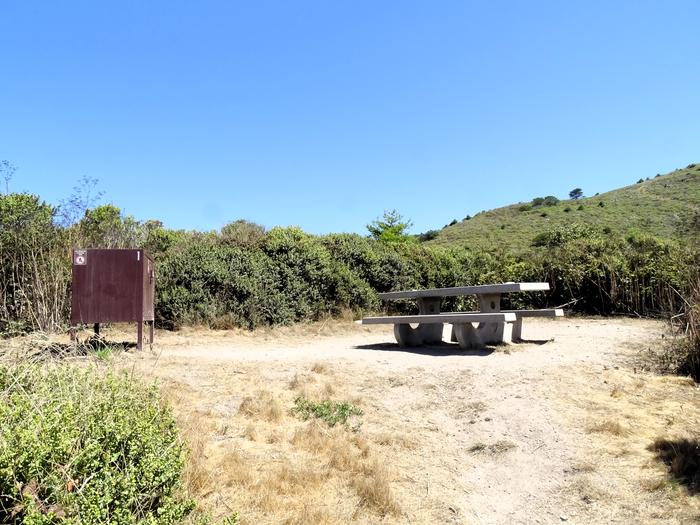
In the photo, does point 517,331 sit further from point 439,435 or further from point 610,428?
point 439,435

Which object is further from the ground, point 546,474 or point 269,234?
point 269,234

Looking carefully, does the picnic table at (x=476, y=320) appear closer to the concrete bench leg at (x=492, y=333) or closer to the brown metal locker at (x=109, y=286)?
the concrete bench leg at (x=492, y=333)

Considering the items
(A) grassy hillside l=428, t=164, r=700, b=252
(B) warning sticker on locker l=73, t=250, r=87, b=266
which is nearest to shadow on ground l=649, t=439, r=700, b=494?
(B) warning sticker on locker l=73, t=250, r=87, b=266

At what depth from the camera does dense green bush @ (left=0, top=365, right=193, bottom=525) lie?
2.31 meters

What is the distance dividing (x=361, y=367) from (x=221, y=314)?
4.24m

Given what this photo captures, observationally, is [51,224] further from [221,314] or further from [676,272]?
[676,272]

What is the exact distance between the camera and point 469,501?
A: 12.1 feet

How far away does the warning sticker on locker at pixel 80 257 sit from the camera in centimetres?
652

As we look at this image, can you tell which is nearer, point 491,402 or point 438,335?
point 491,402

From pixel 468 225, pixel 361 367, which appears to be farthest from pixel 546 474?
pixel 468 225

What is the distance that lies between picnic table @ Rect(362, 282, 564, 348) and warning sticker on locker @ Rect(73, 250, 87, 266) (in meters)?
4.13

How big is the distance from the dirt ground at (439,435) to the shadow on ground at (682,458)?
0.06 m

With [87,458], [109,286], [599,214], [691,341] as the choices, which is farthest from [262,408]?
[599,214]

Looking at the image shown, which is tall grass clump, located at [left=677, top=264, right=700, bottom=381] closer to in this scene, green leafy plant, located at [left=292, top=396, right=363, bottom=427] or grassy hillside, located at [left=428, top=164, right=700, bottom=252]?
green leafy plant, located at [left=292, top=396, right=363, bottom=427]
